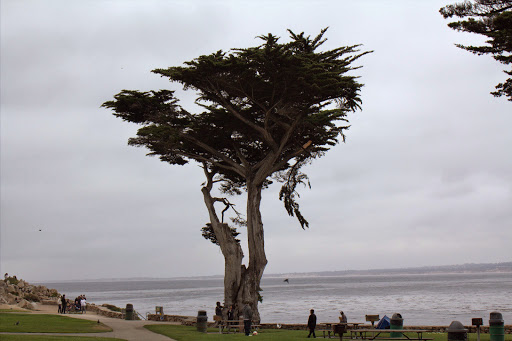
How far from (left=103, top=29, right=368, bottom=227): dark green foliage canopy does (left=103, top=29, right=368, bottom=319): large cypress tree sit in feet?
0.16

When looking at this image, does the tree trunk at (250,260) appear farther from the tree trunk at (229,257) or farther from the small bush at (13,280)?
the small bush at (13,280)

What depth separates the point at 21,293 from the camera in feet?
199

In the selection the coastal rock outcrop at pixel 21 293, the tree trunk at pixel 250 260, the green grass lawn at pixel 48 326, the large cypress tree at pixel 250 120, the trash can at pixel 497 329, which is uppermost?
the large cypress tree at pixel 250 120

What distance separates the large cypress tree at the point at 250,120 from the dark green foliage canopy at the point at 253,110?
0.16 ft

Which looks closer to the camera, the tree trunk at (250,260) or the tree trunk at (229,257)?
the tree trunk at (250,260)

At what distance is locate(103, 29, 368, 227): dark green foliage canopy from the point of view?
26969mm

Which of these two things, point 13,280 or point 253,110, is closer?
point 253,110

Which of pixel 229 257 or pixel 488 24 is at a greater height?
pixel 488 24

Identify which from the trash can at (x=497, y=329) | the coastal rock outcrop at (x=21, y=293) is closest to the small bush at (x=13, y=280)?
the coastal rock outcrop at (x=21, y=293)

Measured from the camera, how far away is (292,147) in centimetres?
3275

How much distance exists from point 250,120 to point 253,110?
0.61 metres

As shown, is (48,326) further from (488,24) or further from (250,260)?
(488,24)

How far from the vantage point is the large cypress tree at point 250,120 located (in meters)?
27.1

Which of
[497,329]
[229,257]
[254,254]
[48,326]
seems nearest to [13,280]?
[229,257]
